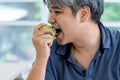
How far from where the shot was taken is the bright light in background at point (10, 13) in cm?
323

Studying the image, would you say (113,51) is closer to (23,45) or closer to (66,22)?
(66,22)

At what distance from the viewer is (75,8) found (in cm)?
127

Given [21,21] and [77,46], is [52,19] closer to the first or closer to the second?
[77,46]

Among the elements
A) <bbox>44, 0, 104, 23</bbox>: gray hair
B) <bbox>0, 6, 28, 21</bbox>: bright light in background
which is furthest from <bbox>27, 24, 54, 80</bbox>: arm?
<bbox>0, 6, 28, 21</bbox>: bright light in background

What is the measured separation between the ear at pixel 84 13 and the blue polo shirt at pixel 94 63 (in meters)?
0.12

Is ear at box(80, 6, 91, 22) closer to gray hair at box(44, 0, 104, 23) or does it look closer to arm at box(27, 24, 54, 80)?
gray hair at box(44, 0, 104, 23)

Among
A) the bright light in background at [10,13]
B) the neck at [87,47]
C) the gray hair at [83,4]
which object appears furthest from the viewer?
the bright light in background at [10,13]

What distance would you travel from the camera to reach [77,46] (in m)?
1.37

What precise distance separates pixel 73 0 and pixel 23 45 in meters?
2.22

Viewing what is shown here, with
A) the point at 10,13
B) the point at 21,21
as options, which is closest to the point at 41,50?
the point at 21,21

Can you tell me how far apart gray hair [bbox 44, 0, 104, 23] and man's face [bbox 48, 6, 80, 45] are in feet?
0.09

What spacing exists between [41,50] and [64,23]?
Result: 7.2 inches

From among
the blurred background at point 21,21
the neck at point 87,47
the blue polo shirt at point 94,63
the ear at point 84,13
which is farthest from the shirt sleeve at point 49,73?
the blurred background at point 21,21

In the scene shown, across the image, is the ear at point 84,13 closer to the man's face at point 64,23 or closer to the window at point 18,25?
the man's face at point 64,23
